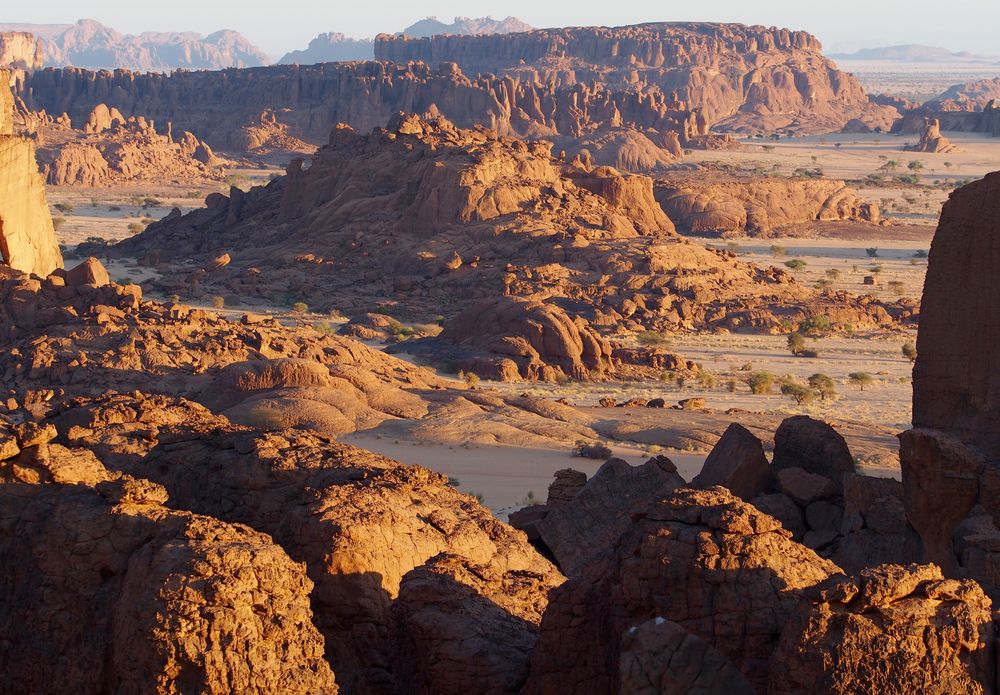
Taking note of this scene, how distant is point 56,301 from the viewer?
75.1 ft

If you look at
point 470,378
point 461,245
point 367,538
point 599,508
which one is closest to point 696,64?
point 461,245

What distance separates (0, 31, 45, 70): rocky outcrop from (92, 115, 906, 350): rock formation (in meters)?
107

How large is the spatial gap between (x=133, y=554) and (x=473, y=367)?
18801mm

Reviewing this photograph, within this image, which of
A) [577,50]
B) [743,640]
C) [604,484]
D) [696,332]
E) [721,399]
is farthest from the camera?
[577,50]

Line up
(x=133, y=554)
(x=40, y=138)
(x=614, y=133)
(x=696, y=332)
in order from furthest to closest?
(x=614, y=133) < (x=40, y=138) < (x=696, y=332) < (x=133, y=554)

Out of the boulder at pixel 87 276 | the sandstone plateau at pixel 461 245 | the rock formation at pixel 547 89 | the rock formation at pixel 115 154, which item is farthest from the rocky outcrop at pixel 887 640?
the rock formation at pixel 547 89

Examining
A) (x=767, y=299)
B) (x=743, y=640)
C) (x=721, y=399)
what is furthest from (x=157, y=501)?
(x=767, y=299)

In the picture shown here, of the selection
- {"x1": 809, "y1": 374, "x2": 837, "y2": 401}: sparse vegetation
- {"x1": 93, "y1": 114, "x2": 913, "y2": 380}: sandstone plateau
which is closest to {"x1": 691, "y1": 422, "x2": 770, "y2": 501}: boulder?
{"x1": 809, "y1": 374, "x2": 837, "y2": 401}: sparse vegetation

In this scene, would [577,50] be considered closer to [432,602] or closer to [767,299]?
[767,299]

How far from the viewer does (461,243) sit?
36.9 metres

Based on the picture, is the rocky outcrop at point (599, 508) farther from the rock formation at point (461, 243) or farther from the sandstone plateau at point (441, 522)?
the rock formation at point (461, 243)

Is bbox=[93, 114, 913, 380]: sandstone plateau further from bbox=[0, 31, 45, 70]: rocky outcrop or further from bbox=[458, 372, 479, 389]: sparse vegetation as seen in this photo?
bbox=[0, 31, 45, 70]: rocky outcrop

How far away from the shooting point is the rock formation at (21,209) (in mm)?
25281

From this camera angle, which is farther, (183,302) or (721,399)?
(183,302)
